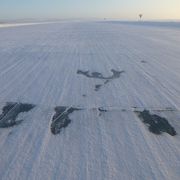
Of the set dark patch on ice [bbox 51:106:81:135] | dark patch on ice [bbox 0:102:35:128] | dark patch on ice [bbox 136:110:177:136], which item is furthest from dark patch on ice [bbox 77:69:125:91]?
dark patch on ice [bbox 0:102:35:128]

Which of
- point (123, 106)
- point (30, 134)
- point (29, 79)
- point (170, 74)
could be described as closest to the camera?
point (30, 134)

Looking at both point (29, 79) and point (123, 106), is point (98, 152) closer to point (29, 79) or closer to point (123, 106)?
point (123, 106)

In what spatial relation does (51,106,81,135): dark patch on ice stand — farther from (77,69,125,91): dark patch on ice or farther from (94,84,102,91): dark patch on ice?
(77,69,125,91): dark patch on ice

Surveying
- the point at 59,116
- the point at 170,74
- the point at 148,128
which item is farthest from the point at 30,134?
the point at 170,74

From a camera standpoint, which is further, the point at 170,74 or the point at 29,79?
the point at 170,74

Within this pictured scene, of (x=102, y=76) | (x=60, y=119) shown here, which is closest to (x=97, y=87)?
(x=102, y=76)

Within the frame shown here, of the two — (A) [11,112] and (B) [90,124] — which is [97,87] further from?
(A) [11,112]
